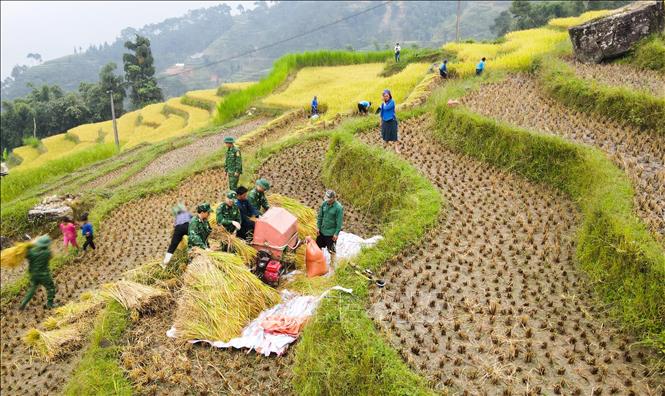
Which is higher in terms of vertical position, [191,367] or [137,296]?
[137,296]

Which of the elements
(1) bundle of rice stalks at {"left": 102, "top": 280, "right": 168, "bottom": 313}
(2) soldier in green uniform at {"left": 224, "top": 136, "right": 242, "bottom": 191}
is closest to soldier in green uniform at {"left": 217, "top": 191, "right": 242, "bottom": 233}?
(1) bundle of rice stalks at {"left": 102, "top": 280, "right": 168, "bottom": 313}

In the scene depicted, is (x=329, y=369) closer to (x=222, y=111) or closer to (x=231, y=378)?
(x=231, y=378)

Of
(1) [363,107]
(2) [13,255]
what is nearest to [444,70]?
(1) [363,107]

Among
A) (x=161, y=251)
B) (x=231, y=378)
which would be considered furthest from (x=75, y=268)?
(x=231, y=378)

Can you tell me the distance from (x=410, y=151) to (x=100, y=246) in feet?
23.1

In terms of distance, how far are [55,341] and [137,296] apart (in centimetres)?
163

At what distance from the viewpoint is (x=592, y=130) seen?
346 inches

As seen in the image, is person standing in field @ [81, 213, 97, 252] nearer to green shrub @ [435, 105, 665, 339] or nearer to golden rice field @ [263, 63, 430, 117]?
green shrub @ [435, 105, 665, 339]

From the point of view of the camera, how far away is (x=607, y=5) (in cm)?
3722

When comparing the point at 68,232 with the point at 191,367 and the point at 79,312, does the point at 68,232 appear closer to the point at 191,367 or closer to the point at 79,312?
the point at 79,312

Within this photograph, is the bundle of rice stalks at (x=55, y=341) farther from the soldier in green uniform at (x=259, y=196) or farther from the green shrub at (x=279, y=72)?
the green shrub at (x=279, y=72)

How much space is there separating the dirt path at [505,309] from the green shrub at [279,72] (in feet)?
58.9

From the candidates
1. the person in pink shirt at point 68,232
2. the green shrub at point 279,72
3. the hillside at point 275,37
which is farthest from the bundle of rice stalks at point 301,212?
the hillside at point 275,37

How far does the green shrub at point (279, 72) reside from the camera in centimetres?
2330
